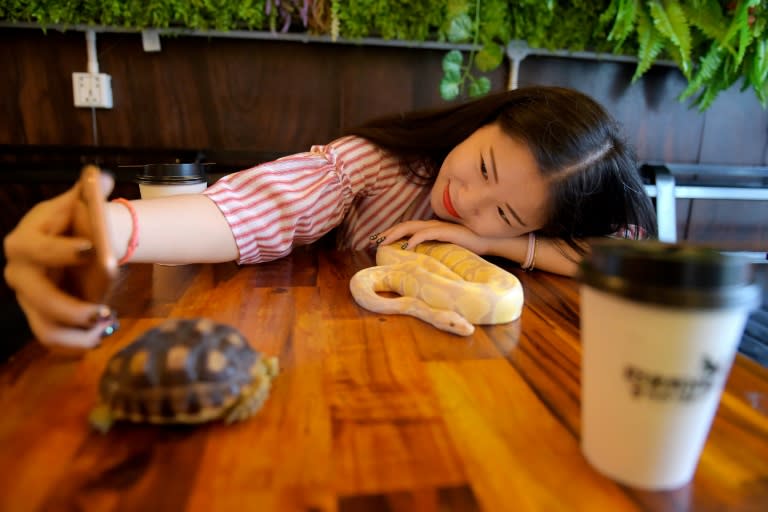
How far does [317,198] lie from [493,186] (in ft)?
1.18

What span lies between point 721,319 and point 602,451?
0.14 m

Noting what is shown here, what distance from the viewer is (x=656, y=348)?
358 mm

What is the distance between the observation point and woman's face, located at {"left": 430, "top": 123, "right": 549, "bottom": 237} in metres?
0.98

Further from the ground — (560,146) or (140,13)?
(140,13)

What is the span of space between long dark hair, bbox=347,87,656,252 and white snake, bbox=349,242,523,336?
0.27 metres

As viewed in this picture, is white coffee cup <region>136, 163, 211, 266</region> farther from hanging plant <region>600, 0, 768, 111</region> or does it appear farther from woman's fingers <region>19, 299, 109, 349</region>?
hanging plant <region>600, 0, 768, 111</region>

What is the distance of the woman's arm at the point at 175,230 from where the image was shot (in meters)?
0.72

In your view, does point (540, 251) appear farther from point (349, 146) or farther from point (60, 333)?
point (60, 333)

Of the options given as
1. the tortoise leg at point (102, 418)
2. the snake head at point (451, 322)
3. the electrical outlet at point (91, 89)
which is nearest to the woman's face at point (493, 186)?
the snake head at point (451, 322)

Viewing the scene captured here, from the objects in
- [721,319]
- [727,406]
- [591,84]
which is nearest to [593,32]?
[591,84]

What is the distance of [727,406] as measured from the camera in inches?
21.0

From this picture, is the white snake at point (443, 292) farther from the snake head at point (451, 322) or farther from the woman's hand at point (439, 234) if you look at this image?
the woman's hand at point (439, 234)

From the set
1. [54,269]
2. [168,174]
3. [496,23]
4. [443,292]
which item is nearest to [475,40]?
[496,23]

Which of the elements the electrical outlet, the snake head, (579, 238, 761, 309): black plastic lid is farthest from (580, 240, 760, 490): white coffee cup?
the electrical outlet
